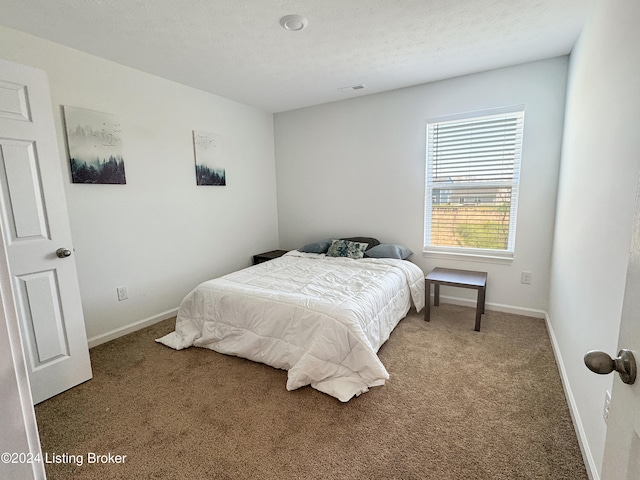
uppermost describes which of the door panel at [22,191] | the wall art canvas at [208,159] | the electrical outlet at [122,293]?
the wall art canvas at [208,159]

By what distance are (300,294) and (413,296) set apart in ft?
4.46

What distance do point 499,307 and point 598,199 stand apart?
199cm

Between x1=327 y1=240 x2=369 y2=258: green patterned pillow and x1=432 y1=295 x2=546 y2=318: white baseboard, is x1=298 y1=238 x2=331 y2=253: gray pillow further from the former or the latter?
x1=432 y1=295 x2=546 y2=318: white baseboard

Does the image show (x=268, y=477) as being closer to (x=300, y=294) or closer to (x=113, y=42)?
(x=300, y=294)

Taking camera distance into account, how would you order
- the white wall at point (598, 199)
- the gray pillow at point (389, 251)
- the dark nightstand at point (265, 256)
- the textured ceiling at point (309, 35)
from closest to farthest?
the white wall at point (598, 199)
the textured ceiling at point (309, 35)
the gray pillow at point (389, 251)
the dark nightstand at point (265, 256)

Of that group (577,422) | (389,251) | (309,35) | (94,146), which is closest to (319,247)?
(389,251)

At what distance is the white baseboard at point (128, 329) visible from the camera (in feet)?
8.77

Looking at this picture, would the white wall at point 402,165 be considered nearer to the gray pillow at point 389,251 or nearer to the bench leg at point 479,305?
the gray pillow at point 389,251

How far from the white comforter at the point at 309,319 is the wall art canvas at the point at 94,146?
1297 mm

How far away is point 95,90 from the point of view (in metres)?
2.55

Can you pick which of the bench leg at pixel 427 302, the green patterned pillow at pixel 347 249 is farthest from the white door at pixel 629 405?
the green patterned pillow at pixel 347 249

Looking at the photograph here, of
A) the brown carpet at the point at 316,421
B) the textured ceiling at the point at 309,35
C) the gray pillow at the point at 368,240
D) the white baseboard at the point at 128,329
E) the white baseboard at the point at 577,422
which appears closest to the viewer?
the white baseboard at the point at 577,422

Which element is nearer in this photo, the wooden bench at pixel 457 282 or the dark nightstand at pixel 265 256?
the wooden bench at pixel 457 282

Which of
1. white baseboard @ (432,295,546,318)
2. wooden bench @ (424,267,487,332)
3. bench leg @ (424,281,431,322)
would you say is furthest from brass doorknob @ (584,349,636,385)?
white baseboard @ (432,295,546,318)
